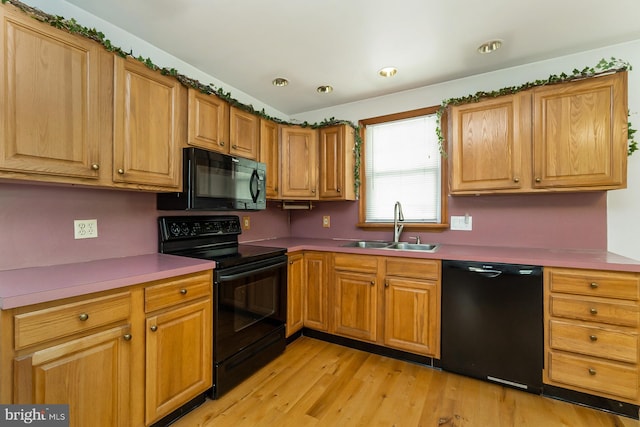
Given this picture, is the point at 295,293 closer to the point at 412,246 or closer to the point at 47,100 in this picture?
the point at 412,246

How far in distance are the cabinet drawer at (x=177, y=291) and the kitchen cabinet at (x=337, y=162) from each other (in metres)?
1.58

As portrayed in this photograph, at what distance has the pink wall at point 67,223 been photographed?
1.47m

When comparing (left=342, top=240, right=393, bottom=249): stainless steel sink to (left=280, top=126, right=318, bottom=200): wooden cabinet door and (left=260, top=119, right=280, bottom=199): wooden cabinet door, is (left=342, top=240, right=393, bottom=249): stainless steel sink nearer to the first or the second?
(left=280, top=126, right=318, bottom=200): wooden cabinet door

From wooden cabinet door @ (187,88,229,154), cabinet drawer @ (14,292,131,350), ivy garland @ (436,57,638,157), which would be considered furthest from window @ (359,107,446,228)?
cabinet drawer @ (14,292,131,350)

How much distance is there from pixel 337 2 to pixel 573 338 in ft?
8.20

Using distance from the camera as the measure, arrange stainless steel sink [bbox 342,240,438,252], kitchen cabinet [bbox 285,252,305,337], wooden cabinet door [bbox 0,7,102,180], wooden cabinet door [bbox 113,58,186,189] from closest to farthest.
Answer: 1. wooden cabinet door [bbox 0,7,102,180]
2. wooden cabinet door [bbox 113,58,186,189]
3. kitchen cabinet [bbox 285,252,305,337]
4. stainless steel sink [bbox 342,240,438,252]

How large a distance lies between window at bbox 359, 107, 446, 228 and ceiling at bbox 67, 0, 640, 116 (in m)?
0.47

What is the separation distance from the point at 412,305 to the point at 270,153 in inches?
74.4

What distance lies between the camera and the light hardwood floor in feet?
5.44

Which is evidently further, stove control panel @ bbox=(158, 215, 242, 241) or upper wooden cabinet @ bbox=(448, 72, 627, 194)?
stove control panel @ bbox=(158, 215, 242, 241)

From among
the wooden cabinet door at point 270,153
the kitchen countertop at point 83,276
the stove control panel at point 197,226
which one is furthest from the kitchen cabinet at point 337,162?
the kitchen countertop at point 83,276

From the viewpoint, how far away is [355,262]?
2463 millimetres

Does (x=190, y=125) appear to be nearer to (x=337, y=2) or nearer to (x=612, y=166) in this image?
(x=337, y=2)

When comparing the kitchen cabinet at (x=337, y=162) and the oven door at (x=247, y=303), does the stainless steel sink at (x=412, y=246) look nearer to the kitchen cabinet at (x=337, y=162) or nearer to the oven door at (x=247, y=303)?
the kitchen cabinet at (x=337, y=162)
